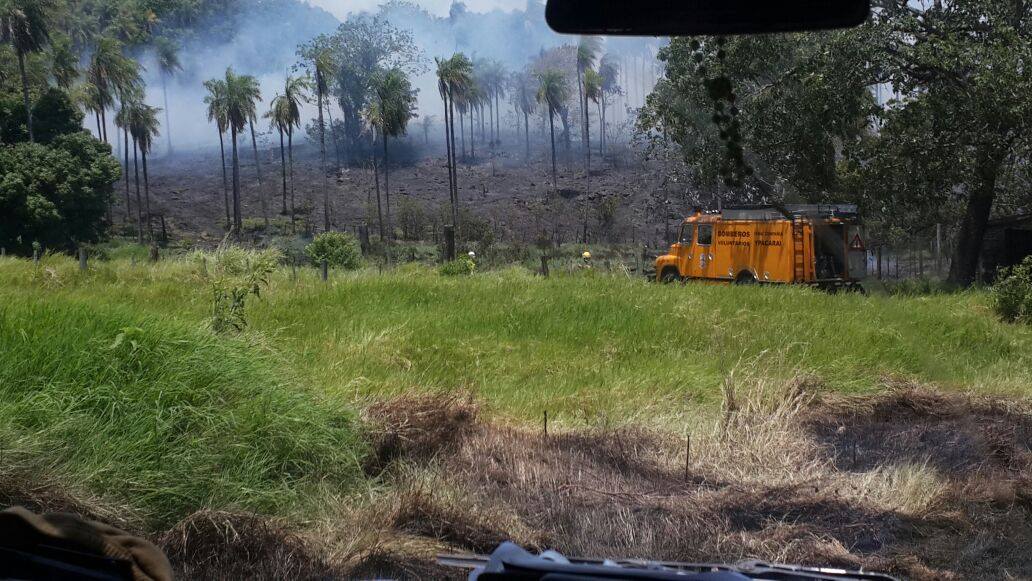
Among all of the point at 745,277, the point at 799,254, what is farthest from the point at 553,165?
the point at 799,254

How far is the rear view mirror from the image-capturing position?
2215mm

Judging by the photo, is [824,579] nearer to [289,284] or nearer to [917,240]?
[289,284]

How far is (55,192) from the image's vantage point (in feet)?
121

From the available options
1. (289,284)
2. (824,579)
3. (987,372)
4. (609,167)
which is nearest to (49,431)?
(824,579)

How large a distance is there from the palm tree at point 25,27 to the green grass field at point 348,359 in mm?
28767

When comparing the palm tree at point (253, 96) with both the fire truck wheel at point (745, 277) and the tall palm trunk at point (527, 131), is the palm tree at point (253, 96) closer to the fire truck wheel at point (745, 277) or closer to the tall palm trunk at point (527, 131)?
the tall palm trunk at point (527, 131)

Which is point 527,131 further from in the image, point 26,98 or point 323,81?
point 26,98

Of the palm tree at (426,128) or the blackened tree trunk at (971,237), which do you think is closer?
the blackened tree trunk at (971,237)

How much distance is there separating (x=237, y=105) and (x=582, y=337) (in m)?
43.6

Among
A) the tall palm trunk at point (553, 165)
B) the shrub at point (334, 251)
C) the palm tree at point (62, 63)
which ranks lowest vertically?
the shrub at point (334, 251)

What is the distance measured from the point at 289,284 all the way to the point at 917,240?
2128 centimetres

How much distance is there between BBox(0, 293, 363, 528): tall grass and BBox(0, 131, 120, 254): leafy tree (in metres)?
33.8

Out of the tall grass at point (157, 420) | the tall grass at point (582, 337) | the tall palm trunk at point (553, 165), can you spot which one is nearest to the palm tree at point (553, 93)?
the tall palm trunk at point (553, 165)

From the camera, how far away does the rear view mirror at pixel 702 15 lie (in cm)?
221
